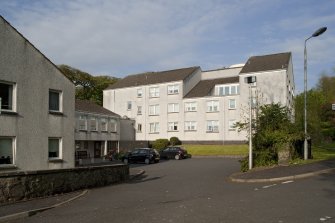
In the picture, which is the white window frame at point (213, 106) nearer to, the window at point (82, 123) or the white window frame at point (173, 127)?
the white window frame at point (173, 127)

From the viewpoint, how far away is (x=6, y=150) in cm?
1881

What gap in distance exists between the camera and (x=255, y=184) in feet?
55.5

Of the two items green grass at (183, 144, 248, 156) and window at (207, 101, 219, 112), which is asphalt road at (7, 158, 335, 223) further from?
window at (207, 101, 219, 112)

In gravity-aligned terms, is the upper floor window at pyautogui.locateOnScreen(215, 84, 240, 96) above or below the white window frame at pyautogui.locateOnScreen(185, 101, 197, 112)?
above

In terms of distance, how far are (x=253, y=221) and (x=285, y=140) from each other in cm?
1405

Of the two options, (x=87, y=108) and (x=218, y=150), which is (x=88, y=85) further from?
(x=218, y=150)

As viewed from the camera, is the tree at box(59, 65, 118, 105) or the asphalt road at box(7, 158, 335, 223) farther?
the tree at box(59, 65, 118, 105)

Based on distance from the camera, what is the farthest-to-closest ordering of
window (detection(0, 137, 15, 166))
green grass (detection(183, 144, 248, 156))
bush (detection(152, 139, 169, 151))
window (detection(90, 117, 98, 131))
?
bush (detection(152, 139, 169, 151))
window (detection(90, 117, 98, 131))
green grass (detection(183, 144, 248, 156))
window (detection(0, 137, 15, 166))

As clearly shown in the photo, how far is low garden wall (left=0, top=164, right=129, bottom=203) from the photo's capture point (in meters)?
13.9

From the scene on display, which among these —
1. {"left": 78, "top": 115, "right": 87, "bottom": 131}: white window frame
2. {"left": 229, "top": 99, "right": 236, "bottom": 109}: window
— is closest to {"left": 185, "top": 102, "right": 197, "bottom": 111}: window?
{"left": 229, "top": 99, "right": 236, "bottom": 109}: window

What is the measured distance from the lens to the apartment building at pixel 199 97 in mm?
52594

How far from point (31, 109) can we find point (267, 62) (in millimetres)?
40530

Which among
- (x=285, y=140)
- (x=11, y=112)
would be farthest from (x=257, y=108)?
(x=11, y=112)

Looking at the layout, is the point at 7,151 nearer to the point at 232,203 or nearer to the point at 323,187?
the point at 232,203
